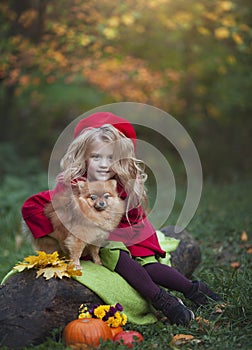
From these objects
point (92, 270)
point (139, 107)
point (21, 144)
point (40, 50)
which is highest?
point (92, 270)

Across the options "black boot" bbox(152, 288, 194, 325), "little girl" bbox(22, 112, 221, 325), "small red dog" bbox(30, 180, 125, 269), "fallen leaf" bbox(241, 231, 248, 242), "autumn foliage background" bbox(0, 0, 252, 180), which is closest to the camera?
"small red dog" bbox(30, 180, 125, 269)

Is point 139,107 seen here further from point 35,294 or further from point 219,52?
point 35,294

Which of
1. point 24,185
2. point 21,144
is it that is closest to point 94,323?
point 24,185

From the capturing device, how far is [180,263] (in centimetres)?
433

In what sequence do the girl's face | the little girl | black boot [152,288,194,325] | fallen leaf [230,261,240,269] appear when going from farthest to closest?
fallen leaf [230,261,240,269]
the girl's face
the little girl
black boot [152,288,194,325]

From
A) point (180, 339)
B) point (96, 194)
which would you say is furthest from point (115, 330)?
point (96, 194)

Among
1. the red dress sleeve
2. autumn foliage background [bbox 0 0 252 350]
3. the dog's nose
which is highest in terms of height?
the dog's nose

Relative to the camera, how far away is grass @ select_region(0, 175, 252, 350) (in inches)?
119

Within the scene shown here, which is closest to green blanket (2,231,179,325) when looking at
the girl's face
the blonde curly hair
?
the blonde curly hair

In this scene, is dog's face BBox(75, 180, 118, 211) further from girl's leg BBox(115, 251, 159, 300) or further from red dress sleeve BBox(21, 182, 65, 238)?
girl's leg BBox(115, 251, 159, 300)

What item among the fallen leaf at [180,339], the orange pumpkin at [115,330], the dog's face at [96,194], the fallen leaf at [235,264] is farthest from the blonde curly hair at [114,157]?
the fallen leaf at [235,264]

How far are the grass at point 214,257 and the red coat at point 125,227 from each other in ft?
1.84

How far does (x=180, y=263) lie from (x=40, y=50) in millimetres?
4741

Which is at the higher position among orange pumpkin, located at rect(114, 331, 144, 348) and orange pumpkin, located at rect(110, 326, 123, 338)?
orange pumpkin, located at rect(114, 331, 144, 348)
